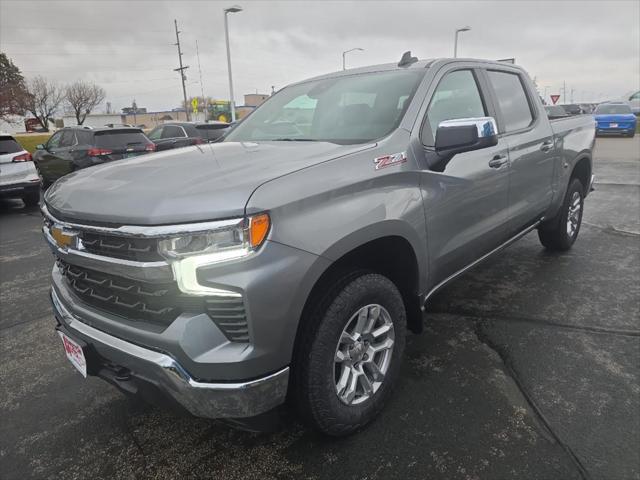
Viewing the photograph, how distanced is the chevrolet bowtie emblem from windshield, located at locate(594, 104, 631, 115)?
943 inches

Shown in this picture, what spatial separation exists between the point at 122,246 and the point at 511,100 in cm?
329

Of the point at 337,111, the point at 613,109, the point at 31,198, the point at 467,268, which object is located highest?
the point at 337,111

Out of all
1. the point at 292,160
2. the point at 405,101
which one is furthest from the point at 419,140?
the point at 292,160

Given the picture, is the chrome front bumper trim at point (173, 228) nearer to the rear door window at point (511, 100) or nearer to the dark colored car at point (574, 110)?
the rear door window at point (511, 100)

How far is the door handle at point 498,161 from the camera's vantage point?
3176mm

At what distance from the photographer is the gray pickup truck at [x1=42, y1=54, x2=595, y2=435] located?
174 centimetres

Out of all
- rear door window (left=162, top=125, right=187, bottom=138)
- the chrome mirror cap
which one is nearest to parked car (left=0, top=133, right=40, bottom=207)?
rear door window (left=162, top=125, right=187, bottom=138)

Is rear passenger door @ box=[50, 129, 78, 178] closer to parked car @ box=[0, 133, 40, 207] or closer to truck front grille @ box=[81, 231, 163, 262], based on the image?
parked car @ box=[0, 133, 40, 207]

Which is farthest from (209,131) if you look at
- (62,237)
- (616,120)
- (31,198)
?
(616,120)

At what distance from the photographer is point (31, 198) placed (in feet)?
32.6

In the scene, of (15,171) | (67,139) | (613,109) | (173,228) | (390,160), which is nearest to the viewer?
(173,228)

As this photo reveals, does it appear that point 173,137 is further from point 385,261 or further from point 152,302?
point 152,302

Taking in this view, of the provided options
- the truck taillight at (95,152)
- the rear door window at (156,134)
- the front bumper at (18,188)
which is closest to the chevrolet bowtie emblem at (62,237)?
the front bumper at (18,188)

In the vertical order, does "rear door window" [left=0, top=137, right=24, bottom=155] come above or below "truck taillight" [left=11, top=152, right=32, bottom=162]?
above
